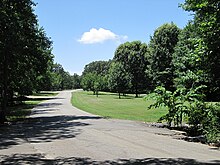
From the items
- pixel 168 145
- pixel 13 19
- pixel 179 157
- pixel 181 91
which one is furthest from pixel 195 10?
pixel 13 19

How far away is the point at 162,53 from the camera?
59.1 m

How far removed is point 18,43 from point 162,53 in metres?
41.0

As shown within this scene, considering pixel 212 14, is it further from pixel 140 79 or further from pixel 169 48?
pixel 140 79

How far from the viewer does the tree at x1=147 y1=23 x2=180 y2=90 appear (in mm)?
56906

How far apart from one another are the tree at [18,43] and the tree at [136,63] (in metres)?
51.5

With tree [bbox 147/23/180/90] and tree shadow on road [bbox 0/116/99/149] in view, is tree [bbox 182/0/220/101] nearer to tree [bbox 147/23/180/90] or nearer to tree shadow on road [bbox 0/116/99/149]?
tree shadow on road [bbox 0/116/99/149]

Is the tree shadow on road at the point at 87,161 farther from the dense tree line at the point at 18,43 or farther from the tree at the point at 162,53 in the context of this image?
the tree at the point at 162,53

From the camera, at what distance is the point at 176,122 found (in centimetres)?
1816

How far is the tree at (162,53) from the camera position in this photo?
56906 mm

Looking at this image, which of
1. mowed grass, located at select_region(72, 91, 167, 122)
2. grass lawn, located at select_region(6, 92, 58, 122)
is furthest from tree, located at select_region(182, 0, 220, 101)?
grass lawn, located at select_region(6, 92, 58, 122)

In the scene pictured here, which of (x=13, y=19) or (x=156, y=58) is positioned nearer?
(x=13, y=19)

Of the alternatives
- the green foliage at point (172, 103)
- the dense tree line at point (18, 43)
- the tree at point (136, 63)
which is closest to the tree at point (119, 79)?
the tree at point (136, 63)

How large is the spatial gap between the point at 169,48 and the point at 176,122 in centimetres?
4348

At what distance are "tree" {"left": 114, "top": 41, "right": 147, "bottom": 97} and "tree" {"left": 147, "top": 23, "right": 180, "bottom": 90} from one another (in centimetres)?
1494
